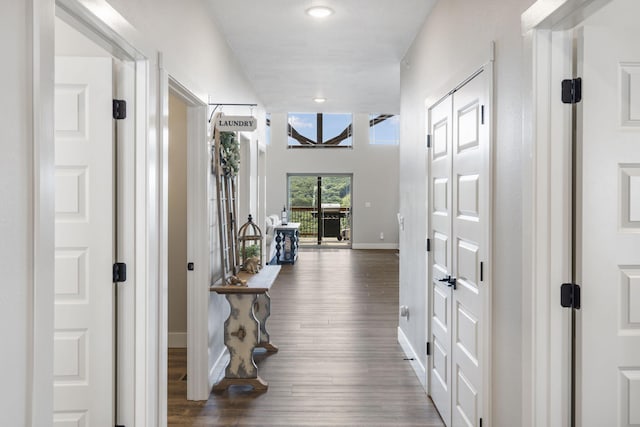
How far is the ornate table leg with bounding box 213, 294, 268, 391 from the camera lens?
3426 mm

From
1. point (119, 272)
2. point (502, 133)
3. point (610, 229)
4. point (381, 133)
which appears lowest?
point (119, 272)

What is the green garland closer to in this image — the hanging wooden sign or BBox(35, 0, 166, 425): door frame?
the hanging wooden sign

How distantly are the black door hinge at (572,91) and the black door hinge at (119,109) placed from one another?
180 centimetres

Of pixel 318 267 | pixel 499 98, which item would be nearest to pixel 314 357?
pixel 499 98

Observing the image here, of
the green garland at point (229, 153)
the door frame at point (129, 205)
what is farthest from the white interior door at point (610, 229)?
the green garland at point (229, 153)

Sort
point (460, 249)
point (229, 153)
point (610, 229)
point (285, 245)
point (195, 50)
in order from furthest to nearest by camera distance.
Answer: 1. point (285, 245)
2. point (229, 153)
3. point (195, 50)
4. point (460, 249)
5. point (610, 229)

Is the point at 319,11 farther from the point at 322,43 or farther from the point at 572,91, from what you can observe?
the point at 572,91

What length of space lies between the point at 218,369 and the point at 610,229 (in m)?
2.96

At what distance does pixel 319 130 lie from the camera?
12.7 m

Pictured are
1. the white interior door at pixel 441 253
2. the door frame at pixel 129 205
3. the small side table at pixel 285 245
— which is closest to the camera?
the door frame at pixel 129 205

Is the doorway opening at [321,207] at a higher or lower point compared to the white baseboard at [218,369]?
higher

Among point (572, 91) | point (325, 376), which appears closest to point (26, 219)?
point (572, 91)

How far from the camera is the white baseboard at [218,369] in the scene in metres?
3.48

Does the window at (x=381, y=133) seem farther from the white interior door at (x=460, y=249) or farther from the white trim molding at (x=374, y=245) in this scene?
the white interior door at (x=460, y=249)
